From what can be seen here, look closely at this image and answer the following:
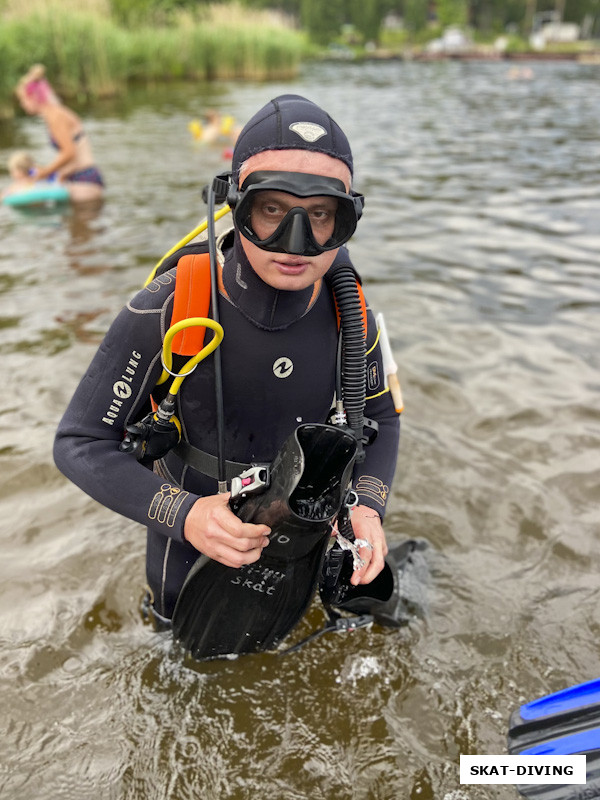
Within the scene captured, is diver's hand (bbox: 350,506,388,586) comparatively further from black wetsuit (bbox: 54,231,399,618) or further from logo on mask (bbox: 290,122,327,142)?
logo on mask (bbox: 290,122,327,142)

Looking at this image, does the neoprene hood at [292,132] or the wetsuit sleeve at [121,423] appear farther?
the wetsuit sleeve at [121,423]

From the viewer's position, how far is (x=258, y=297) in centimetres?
211

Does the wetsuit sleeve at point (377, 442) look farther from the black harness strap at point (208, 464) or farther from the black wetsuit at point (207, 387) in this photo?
the black harness strap at point (208, 464)

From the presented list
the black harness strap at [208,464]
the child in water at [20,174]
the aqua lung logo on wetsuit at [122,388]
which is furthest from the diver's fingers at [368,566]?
the child in water at [20,174]

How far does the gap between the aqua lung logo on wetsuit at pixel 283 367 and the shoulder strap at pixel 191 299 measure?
27 cm

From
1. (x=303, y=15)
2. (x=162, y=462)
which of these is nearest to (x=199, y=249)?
(x=162, y=462)

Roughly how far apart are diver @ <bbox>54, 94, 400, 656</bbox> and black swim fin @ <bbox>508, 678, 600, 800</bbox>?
695 mm

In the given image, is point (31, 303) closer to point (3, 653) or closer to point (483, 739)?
point (3, 653)

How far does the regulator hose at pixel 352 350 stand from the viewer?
7.06ft

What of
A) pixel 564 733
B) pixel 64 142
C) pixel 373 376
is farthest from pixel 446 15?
pixel 564 733

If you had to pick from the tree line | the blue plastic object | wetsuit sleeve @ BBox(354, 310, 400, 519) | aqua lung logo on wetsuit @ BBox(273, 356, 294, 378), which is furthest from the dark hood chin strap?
the tree line

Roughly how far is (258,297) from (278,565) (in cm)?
87

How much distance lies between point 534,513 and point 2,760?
294cm

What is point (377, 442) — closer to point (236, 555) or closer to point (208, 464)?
point (208, 464)
